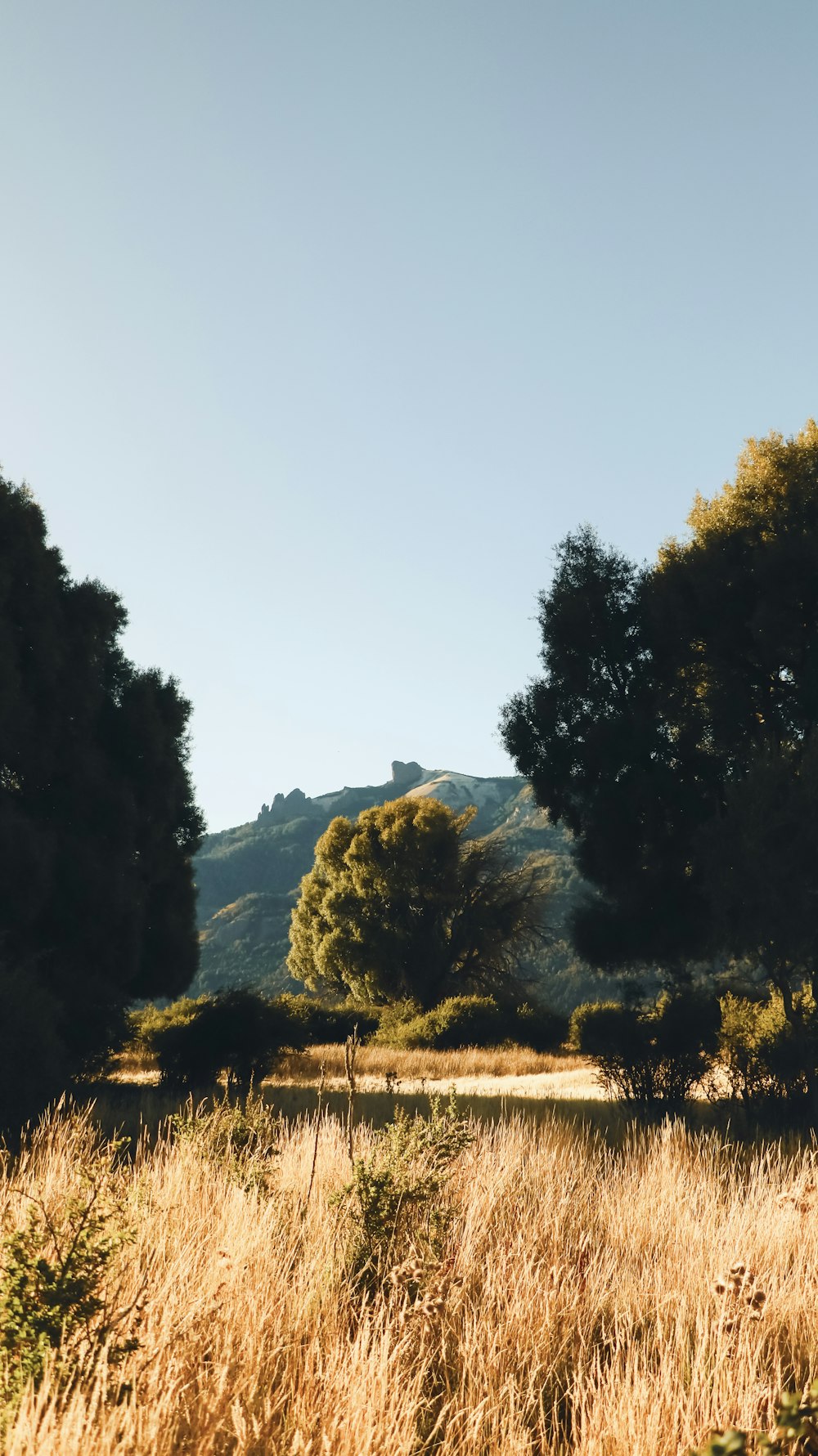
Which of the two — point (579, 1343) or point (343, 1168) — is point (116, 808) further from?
point (579, 1343)

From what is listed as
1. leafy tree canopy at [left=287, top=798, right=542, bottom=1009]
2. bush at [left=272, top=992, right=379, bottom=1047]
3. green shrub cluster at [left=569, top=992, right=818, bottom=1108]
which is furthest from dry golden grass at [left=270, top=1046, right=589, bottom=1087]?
leafy tree canopy at [left=287, top=798, right=542, bottom=1009]

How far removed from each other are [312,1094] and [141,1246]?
12773mm

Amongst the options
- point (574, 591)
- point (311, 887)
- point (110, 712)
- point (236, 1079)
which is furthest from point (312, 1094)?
point (311, 887)

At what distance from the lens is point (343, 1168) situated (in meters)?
6.68

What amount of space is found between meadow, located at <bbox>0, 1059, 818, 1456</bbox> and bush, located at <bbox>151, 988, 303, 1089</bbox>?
10727 mm

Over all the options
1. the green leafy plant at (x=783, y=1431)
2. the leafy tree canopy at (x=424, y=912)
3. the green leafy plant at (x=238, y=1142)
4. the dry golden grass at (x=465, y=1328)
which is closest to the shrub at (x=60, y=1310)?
the dry golden grass at (x=465, y=1328)

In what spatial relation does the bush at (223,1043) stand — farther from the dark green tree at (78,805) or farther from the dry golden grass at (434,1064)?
the dry golden grass at (434,1064)

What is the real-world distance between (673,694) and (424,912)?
2316 cm

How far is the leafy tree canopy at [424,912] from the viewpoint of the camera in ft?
127

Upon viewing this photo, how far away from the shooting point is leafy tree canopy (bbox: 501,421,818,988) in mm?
17391

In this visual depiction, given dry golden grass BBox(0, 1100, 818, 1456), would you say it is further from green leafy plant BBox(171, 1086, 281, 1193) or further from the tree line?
the tree line

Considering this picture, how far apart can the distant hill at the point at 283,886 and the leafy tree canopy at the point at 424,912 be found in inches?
91.5

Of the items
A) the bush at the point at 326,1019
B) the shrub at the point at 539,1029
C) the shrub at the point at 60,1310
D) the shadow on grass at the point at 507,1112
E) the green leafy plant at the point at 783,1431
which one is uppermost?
the green leafy plant at the point at 783,1431

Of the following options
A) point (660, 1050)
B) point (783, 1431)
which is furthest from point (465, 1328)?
point (660, 1050)
